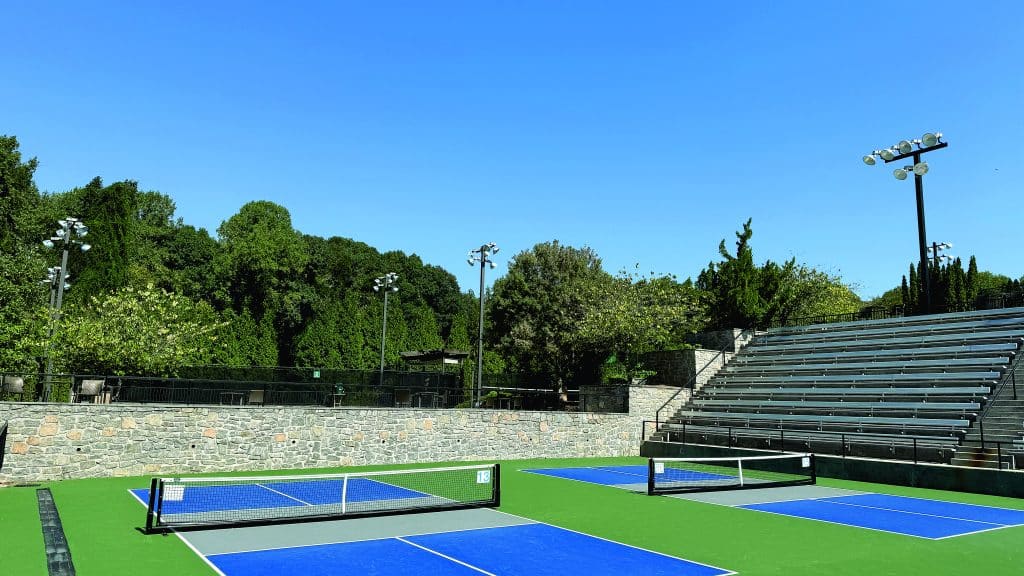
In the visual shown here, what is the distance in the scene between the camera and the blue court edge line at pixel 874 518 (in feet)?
40.0

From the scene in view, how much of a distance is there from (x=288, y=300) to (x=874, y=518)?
4978 centimetres

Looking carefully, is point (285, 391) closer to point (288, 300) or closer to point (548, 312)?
point (548, 312)

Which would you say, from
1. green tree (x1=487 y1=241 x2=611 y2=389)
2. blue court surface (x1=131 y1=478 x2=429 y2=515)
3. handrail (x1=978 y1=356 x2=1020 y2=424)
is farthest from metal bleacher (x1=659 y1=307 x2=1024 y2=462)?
blue court surface (x1=131 y1=478 x2=429 y2=515)

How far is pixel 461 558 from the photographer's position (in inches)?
373

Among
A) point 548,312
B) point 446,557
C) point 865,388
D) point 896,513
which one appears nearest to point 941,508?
point 896,513

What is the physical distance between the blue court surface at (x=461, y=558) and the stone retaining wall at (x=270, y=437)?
38.2ft

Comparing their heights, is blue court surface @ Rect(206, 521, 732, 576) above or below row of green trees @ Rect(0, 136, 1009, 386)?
below

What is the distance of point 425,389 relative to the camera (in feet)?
83.4

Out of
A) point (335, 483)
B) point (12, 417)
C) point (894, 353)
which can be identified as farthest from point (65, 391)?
point (894, 353)

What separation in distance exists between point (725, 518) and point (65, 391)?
26055mm

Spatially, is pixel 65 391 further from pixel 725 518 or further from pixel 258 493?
pixel 725 518

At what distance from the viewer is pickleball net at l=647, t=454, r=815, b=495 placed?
54.4 feet

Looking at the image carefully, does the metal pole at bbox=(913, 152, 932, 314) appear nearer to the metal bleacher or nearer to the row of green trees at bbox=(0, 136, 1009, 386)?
the metal bleacher

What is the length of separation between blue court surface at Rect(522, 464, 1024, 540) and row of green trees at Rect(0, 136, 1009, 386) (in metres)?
17.5
